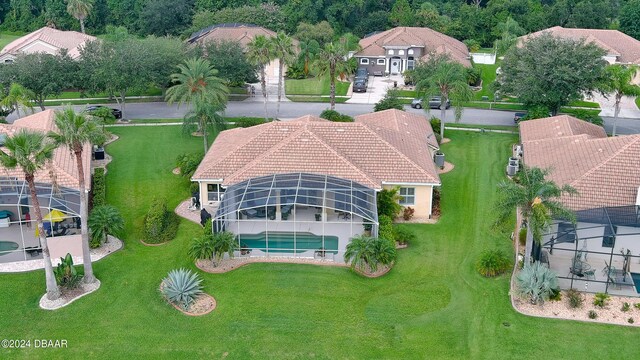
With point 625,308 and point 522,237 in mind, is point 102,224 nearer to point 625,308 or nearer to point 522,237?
point 522,237

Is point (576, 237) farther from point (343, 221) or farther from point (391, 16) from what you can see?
point (391, 16)

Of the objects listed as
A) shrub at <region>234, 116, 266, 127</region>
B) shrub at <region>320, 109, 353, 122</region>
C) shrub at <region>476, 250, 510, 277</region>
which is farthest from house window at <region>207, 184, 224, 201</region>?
shrub at <region>320, 109, 353, 122</region>

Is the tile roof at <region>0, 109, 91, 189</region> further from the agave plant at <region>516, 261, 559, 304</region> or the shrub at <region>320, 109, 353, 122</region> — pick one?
the agave plant at <region>516, 261, 559, 304</region>

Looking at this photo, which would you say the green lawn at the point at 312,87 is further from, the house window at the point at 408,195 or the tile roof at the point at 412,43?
the house window at the point at 408,195

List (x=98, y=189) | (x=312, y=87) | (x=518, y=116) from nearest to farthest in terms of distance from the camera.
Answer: (x=98, y=189)
(x=518, y=116)
(x=312, y=87)

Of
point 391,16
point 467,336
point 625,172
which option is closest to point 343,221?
point 467,336

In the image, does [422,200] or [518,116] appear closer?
[422,200]

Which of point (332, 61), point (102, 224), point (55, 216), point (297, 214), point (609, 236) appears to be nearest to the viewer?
point (609, 236)

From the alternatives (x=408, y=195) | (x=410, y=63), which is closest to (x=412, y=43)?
(x=410, y=63)
